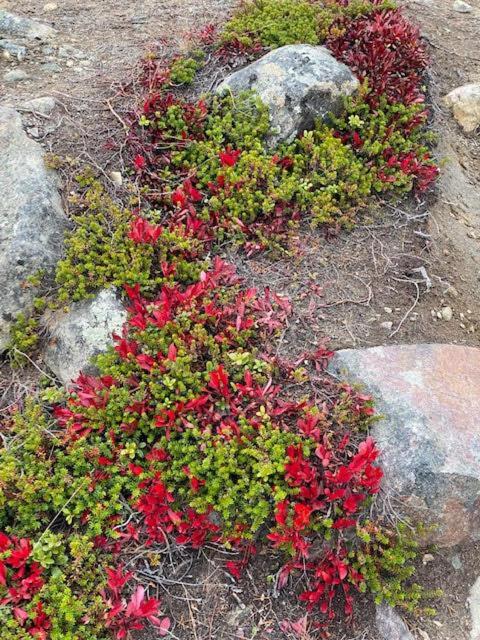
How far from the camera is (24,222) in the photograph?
4801 mm

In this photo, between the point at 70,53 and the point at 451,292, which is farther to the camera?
the point at 70,53

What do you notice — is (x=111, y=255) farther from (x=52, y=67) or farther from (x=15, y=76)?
(x=52, y=67)

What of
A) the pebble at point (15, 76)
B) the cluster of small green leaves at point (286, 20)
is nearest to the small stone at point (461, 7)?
the cluster of small green leaves at point (286, 20)

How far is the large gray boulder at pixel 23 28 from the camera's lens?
675 centimetres

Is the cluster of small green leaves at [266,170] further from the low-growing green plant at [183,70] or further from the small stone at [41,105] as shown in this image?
the small stone at [41,105]

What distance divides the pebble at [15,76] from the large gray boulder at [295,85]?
2.20 metres

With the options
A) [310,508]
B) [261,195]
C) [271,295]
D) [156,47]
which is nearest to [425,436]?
[310,508]

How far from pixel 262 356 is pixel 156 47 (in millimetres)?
4281

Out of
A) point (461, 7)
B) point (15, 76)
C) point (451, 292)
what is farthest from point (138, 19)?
point (451, 292)

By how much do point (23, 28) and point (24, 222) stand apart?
3.42 meters

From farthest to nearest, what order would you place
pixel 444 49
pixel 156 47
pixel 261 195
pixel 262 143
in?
pixel 444 49, pixel 156 47, pixel 262 143, pixel 261 195

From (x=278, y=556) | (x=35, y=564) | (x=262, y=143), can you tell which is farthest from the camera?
(x=262, y=143)

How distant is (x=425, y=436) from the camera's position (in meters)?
4.06

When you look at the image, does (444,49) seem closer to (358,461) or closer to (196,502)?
(358,461)
